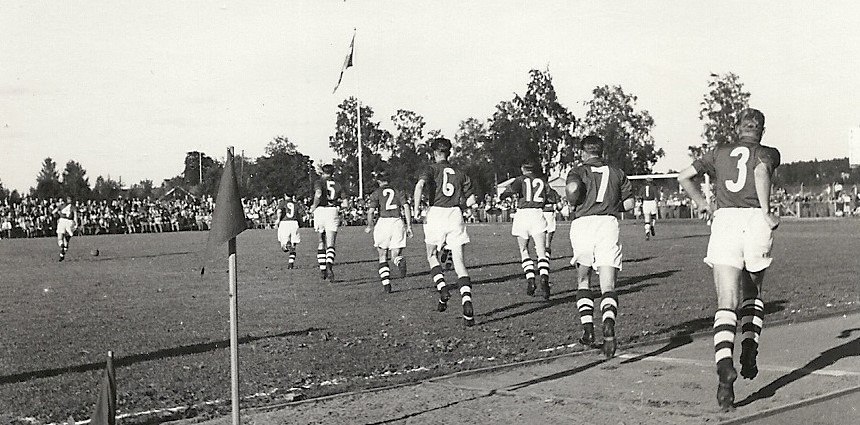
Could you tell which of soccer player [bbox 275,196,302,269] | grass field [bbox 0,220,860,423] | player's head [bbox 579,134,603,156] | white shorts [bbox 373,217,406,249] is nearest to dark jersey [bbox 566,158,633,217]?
player's head [bbox 579,134,603,156]

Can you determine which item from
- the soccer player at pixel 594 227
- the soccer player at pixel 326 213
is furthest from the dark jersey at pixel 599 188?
the soccer player at pixel 326 213

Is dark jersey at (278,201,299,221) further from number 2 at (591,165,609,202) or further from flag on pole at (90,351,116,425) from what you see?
flag on pole at (90,351,116,425)

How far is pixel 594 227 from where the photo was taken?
386 inches

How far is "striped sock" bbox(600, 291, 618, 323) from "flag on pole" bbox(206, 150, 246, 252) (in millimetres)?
4654

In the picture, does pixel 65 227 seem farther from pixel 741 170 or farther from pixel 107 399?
pixel 107 399

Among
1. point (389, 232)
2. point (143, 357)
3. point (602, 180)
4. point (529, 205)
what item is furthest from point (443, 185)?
point (389, 232)

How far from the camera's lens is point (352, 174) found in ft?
259

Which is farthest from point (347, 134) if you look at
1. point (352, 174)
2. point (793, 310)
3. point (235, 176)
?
point (235, 176)

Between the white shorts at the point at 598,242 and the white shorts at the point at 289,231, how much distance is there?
47.1 feet

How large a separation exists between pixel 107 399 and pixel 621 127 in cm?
8799

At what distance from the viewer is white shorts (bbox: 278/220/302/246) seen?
77.6 feet

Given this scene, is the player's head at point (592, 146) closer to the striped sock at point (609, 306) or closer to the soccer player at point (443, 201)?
the striped sock at point (609, 306)

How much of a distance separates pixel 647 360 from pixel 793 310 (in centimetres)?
430

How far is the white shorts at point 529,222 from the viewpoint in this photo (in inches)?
623
